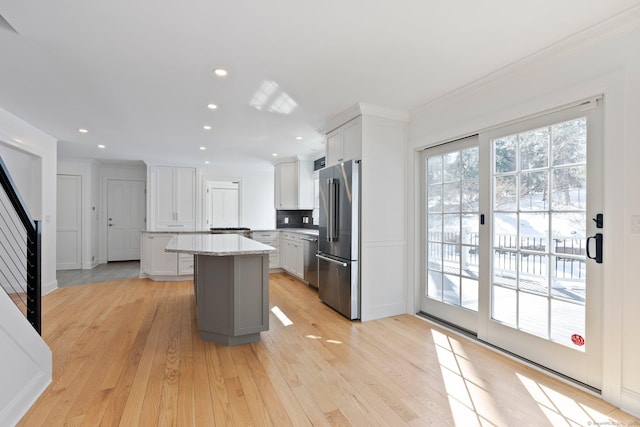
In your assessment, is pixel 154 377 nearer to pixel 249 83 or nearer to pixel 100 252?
pixel 249 83

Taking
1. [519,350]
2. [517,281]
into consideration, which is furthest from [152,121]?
[519,350]

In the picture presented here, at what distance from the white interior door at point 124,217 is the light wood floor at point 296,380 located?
4487 mm

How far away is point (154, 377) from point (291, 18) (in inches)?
102

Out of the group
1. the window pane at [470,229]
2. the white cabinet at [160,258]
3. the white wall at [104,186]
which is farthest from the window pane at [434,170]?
the white wall at [104,186]

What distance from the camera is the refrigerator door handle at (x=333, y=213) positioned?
375cm

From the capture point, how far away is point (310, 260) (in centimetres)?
505

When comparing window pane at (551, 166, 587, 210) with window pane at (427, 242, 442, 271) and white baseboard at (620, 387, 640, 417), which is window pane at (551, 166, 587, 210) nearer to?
white baseboard at (620, 387, 640, 417)

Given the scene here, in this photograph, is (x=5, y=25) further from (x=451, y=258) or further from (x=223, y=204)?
(x=223, y=204)

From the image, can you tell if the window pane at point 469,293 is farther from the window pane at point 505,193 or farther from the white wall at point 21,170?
the white wall at point 21,170

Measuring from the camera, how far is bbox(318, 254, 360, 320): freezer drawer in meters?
3.49

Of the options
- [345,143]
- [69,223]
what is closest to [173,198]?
[69,223]

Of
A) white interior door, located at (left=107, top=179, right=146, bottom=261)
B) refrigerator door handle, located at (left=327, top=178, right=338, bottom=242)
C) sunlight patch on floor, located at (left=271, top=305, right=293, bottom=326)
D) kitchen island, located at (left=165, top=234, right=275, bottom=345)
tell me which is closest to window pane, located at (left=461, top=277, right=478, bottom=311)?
refrigerator door handle, located at (left=327, top=178, right=338, bottom=242)

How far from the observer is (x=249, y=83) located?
2850 millimetres

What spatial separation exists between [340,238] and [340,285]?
552 millimetres
